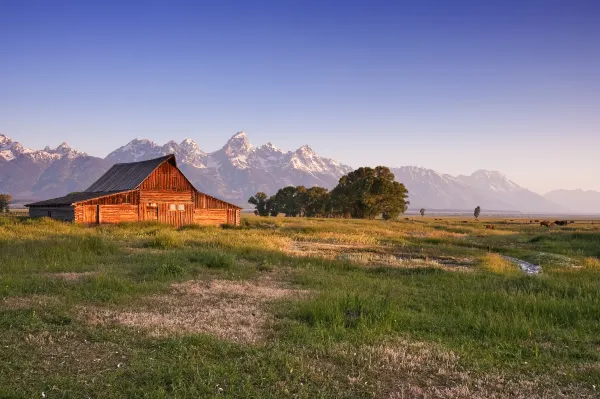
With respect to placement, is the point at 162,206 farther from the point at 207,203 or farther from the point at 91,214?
the point at 91,214

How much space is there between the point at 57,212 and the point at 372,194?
194ft

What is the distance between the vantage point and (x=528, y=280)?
675 inches

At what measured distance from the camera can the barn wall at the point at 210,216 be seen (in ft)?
169

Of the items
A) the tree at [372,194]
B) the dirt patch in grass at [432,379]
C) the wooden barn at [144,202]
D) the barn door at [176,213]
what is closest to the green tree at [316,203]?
the tree at [372,194]

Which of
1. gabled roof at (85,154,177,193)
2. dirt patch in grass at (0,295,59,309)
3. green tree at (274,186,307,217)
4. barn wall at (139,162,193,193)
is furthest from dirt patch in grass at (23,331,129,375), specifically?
green tree at (274,186,307,217)

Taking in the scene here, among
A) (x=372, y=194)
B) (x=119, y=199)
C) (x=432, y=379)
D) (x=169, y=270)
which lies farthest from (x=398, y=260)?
(x=372, y=194)

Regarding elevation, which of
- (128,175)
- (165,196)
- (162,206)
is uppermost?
(128,175)

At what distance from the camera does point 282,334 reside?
Result: 9.40 meters

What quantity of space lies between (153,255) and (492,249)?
28.1 metres

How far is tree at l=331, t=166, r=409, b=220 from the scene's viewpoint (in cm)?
8769

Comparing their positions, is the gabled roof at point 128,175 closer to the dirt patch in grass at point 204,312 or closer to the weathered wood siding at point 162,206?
the weathered wood siding at point 162,206

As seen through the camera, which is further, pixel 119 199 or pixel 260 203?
pixel 260 203

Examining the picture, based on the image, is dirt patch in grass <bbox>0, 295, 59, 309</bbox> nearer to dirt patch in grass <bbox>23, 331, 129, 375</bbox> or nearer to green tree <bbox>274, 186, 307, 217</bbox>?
dirt patch in grass <bbox>23, 331, 129, 375</bbox>

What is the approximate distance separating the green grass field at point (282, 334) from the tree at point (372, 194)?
6979 centimetres
